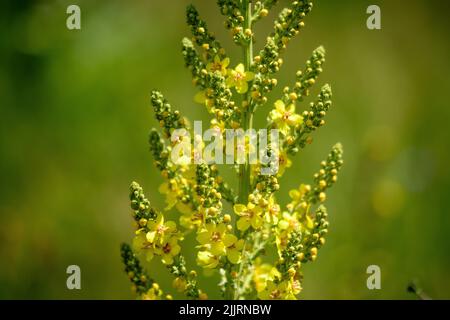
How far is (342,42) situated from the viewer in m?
8.94

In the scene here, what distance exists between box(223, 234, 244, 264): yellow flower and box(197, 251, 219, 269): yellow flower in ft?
0.32

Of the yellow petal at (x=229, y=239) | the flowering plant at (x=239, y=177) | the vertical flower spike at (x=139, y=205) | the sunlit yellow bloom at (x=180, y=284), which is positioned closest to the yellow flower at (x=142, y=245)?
the flowering plant at (x=239, y=177)

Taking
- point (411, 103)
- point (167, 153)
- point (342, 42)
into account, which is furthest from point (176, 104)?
point (167, 153)

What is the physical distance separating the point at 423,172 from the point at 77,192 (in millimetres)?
4434

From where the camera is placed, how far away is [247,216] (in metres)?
3.51

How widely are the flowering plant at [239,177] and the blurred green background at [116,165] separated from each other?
8.57 feet

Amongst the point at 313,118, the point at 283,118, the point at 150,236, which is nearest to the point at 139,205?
the point at 150,236

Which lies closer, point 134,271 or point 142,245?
point 142,245

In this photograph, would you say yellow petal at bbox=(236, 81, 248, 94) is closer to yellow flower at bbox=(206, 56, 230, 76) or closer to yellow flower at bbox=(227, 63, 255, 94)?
yellow flower at bbox=(227, 63, 255, 94)

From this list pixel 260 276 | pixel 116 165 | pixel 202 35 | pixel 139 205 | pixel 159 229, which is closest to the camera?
pixel 139 205

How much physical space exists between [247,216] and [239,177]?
0.32m

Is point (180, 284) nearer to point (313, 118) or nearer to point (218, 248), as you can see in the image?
point (218, 248)

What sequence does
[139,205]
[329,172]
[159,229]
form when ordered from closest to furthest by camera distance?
[139,205] → [159,229] → [329,172]
